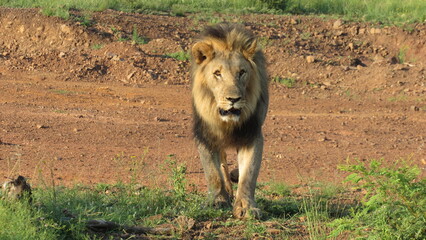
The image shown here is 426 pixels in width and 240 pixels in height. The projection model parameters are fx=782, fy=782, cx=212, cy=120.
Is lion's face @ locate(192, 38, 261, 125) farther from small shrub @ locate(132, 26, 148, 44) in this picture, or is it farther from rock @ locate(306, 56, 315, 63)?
rock @ locate(306, 56, 315, 63)

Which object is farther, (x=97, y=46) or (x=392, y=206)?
(x=97, y=46)

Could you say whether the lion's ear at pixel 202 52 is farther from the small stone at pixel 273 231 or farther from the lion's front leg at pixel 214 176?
the small stone at pixel 273 231

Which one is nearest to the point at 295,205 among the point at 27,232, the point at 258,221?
the point at 258,221

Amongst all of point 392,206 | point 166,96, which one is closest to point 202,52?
point 392,206

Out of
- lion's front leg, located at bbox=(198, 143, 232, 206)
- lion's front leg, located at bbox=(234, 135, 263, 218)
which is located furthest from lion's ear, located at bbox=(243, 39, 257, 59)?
lion's front leg, located at bbox=(198, 143, 232, 206)

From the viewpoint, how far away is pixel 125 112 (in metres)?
10.9

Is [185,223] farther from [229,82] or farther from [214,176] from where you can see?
[229,82]

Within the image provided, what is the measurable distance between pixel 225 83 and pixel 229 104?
0.19 m

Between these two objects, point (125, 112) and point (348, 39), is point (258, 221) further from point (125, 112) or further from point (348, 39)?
point (348, 39)

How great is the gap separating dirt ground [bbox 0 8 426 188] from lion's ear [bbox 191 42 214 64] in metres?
1.00

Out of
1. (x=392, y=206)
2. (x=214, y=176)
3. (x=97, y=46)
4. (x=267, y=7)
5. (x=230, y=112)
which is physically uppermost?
(x=230, y=112)

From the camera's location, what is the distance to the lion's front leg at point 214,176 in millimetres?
6406

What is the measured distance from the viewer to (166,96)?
40.2 feet

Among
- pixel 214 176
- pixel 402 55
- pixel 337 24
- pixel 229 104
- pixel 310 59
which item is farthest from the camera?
pixel 337 24
